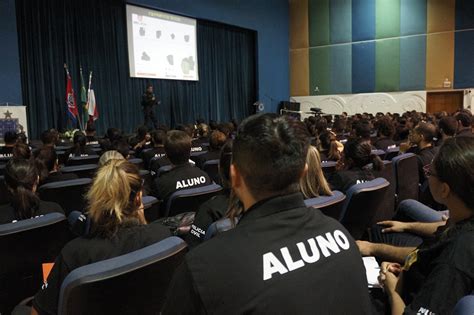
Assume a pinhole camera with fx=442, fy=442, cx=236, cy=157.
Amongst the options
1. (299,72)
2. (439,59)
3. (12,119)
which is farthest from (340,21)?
(12,119)

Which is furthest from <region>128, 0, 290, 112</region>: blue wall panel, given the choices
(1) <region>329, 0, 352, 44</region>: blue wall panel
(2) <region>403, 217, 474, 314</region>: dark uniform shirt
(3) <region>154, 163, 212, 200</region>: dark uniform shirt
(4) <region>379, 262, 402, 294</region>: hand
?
(2) <region>403, 217, 474, 314</region>: dark uniform shirt

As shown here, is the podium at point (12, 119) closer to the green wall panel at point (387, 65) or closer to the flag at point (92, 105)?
the flag at point (92, 105)

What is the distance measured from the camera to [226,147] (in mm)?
2309

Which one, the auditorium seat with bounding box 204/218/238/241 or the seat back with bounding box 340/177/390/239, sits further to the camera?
the seat back with bounding box 340/177/390/239

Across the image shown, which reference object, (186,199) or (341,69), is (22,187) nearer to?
(186,199)

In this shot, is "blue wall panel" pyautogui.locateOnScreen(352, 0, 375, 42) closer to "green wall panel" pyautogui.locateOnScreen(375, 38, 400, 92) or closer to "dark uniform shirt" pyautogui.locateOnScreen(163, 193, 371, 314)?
"green wall panel" pyautogui.locateOnScreen(375, 38, 400, 92)

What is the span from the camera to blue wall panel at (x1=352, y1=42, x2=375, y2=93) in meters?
15.9

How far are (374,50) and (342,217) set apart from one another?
1462 centimetres

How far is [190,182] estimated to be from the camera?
10.5 ft

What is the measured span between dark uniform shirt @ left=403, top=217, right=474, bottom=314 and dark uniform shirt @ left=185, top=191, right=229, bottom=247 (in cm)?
103

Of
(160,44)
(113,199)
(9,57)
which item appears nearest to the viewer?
(113,199)

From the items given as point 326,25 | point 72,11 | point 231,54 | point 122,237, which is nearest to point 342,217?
point 122,237

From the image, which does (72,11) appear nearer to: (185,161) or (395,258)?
(185,161)

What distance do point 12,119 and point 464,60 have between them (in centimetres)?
1340
